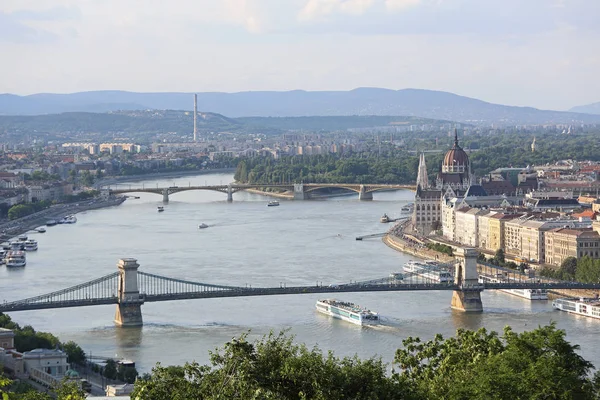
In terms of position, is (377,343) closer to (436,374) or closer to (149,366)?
(149,366)

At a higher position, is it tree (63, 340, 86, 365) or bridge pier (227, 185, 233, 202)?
tree (63, 340, 86, 365)

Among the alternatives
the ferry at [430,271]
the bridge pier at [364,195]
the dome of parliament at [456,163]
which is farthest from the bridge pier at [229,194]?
the ferry at [430,271]

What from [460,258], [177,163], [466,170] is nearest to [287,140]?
[177,163]

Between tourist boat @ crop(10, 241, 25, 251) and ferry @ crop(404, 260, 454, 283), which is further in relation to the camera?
tourist boat @ crop(10, 241, 25, 251)

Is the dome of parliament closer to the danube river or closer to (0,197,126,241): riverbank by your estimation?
the danube river

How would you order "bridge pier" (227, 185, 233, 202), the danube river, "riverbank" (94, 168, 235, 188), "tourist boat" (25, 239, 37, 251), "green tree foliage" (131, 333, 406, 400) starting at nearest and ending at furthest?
"green tree foliage" (131, 333, 406, 400)
the danube river
"tourist boat" (25, 239, 37, 251)
"bridge pier" (227, 185, 233, 202)
"riverbank" (94, 168, 235, 188)

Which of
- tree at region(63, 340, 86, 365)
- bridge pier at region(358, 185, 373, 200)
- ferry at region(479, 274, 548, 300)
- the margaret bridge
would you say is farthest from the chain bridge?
tree at region(63, 340, 86, 365)

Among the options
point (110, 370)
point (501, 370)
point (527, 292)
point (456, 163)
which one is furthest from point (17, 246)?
point (501, 370)

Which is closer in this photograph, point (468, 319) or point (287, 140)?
point (468, 319)
